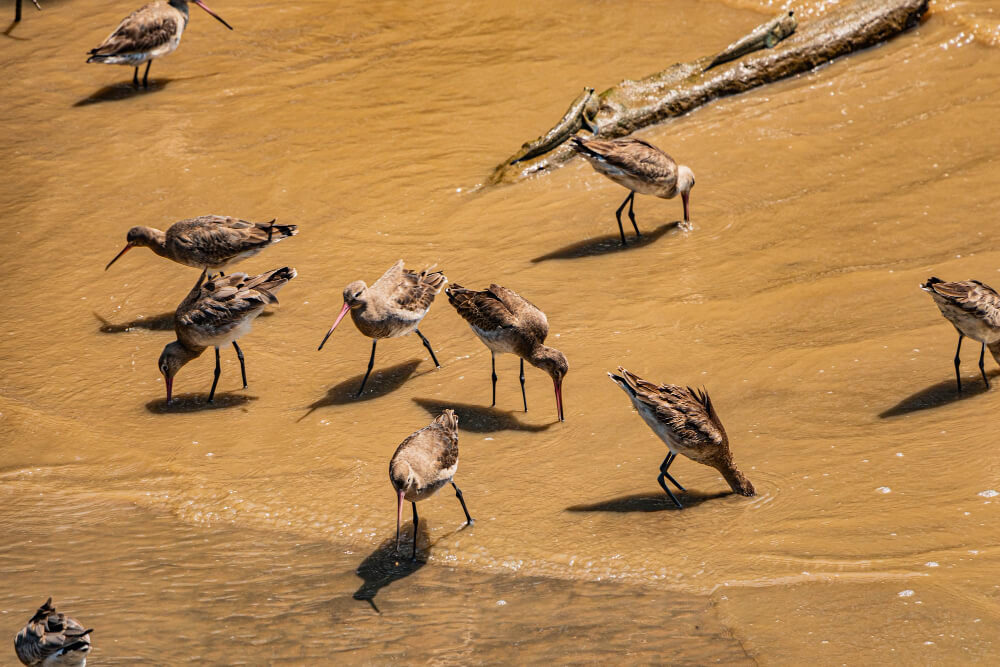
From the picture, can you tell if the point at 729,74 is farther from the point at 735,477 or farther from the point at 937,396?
the point at 735,477

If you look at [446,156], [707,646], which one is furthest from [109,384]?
[707,646]

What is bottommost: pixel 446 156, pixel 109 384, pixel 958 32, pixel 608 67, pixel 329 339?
pixel 109 384

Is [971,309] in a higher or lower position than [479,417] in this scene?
→ higher

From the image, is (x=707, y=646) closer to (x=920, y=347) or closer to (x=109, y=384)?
(x=920, y=347)

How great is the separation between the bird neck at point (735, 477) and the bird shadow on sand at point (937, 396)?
3.69 feet

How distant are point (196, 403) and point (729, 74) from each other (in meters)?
6.81

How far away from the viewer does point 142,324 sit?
9664 mm

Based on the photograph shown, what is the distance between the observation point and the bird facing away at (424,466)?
6.36 m

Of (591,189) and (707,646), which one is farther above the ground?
(591,189)

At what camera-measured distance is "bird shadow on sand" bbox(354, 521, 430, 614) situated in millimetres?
6289

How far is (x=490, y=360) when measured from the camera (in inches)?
342

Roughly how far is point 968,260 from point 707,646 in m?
4.58

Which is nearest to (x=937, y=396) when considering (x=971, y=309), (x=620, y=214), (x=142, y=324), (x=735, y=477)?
(x=971, y=309)

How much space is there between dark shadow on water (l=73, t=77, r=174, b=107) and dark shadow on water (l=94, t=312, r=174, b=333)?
4745 millimetres
